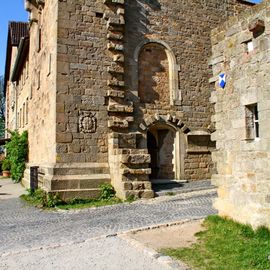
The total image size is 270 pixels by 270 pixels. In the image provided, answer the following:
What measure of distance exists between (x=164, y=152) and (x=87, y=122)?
3.30 metres

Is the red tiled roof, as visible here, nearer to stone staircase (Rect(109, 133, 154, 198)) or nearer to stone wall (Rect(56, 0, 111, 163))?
stone wall (Rect(56, 0, 111, 163))

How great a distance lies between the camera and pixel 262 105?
5.29m

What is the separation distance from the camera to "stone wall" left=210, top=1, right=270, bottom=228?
5262mm

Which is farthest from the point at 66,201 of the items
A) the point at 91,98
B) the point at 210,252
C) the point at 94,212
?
the point at 210,252

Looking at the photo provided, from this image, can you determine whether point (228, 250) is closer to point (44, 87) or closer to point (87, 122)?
point (87, 122)

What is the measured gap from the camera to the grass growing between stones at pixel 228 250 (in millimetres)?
4215

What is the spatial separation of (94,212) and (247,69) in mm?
4722

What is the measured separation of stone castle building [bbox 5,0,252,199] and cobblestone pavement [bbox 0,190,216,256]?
3.50ft

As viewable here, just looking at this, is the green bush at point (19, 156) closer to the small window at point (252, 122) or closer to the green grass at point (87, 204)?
the green grass at point (87, 204)

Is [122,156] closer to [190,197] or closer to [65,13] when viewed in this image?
[190,197]

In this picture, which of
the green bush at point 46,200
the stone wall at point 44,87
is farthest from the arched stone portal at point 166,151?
the green bush at point 46,200

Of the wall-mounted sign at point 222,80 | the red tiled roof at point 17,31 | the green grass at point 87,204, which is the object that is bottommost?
the green grass at point 87,204

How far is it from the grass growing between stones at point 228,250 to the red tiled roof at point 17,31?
22751 millimetres

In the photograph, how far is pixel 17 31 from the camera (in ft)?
83.3
